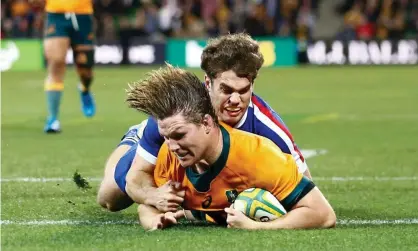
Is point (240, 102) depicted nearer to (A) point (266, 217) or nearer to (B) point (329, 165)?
(A) point (266, 217)

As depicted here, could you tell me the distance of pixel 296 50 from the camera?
87.3ft

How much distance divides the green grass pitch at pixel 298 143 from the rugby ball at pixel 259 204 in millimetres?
130

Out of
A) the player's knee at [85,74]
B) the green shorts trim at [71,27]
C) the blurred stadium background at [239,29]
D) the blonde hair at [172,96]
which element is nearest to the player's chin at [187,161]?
the blonde hair at [172,96]

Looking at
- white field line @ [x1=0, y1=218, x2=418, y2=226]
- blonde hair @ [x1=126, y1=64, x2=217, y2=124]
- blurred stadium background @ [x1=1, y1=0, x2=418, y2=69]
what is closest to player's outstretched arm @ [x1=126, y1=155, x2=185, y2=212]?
white field line @ [x1=0, y1=218, x2=418, y2=226]

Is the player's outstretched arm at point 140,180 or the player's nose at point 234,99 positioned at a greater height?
the player's nose at point 234,99

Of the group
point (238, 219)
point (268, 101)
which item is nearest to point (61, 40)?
point (268, 101)

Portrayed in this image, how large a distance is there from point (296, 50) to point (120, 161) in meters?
20.5

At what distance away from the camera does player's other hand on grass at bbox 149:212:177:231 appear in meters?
5.64

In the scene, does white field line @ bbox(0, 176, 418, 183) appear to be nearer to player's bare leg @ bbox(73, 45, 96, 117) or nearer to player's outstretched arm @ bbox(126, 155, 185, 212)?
player's outstretched arm @ bbox(126, 155, 185, 212)

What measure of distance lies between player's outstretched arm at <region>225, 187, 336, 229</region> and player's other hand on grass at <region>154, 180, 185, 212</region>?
10.6 inches

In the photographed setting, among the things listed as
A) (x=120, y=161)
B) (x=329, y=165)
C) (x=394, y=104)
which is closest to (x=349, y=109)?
(x=394, y=104)

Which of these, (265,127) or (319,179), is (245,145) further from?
(319,179)

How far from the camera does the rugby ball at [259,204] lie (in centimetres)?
551

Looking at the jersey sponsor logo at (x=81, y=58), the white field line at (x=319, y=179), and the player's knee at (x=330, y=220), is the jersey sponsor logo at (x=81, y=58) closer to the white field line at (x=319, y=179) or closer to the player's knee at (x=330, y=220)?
the white field line at (x=319, y=179)
